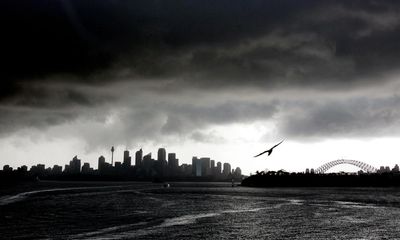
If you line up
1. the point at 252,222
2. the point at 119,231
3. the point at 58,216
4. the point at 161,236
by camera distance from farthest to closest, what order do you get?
1. the point at 58,216
2. the point at 252,222
3. the point at 119,231
4. the point at 161,236

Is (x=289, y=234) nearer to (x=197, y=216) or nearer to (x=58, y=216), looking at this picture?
(x=197, y=216)

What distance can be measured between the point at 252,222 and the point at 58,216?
2656 centimetres

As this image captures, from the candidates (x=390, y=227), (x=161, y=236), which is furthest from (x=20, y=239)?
(x=390, y=227)

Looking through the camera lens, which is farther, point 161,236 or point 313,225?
point 313,225

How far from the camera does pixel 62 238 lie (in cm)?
3697

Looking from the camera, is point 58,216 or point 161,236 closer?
point 161,236

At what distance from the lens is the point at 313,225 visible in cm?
4909

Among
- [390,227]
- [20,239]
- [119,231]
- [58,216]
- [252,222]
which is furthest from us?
[58,216]

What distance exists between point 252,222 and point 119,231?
1866cm

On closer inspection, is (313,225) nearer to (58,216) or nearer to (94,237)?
(94,237)

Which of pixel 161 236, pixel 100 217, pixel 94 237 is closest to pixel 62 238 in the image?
pixel 94 237

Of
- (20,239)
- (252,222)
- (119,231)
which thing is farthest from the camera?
(252,222)

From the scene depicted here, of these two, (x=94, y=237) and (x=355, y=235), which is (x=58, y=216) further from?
(x=355, y=235)

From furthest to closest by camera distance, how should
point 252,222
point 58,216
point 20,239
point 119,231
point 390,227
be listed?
1. point 58,216
2. point 252,222
3. point 390,227
4. point 119,231
5. point 20,239
